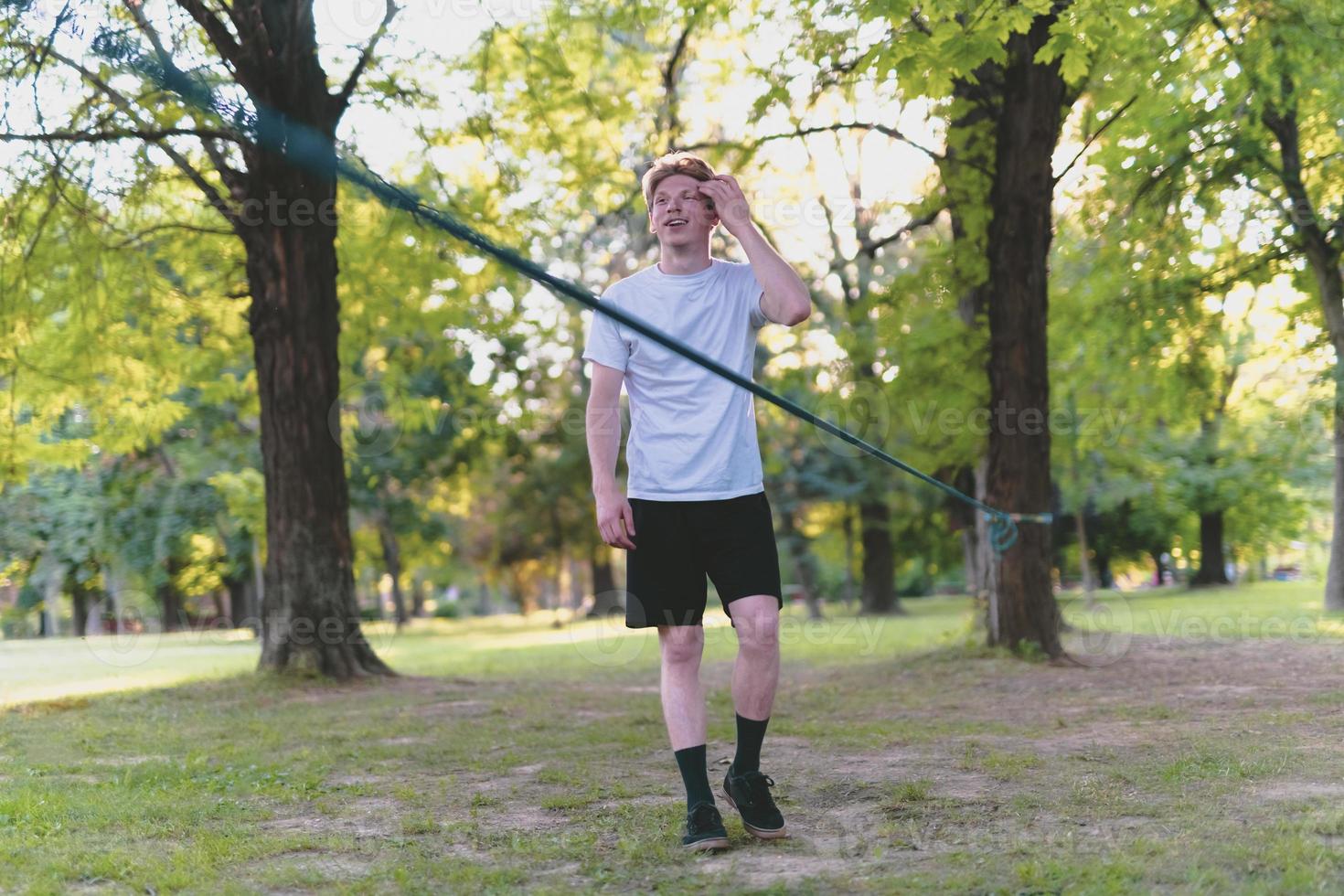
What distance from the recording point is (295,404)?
418 inches

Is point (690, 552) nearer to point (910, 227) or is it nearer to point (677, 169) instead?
point (677, 169)

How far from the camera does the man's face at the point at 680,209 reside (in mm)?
4438

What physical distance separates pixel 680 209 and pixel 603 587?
3253 cm

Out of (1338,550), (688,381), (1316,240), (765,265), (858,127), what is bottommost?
(1338,550)

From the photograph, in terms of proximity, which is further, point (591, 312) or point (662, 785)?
point (591, 312)

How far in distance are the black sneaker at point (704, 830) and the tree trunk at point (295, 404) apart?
274 inches

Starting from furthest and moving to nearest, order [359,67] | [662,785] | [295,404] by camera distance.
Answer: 1. [359,67]
2. [295,404]
3. [662,785]

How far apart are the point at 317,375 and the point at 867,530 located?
19.2 metres

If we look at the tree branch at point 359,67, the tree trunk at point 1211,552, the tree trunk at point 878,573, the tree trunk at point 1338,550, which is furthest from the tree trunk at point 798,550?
the tree branch at point 359,67

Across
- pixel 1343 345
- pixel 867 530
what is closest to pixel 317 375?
pixel 1343 345

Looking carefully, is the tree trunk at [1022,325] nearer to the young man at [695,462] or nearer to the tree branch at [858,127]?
the tree branch at [858,127]

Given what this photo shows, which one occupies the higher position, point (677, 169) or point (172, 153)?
point (172, 153)

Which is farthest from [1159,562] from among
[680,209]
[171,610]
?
[680,209]

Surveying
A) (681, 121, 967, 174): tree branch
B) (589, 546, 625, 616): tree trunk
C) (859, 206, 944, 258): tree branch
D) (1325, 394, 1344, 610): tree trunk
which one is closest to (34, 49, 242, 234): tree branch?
(681, 121, 967, 174): tree branch
